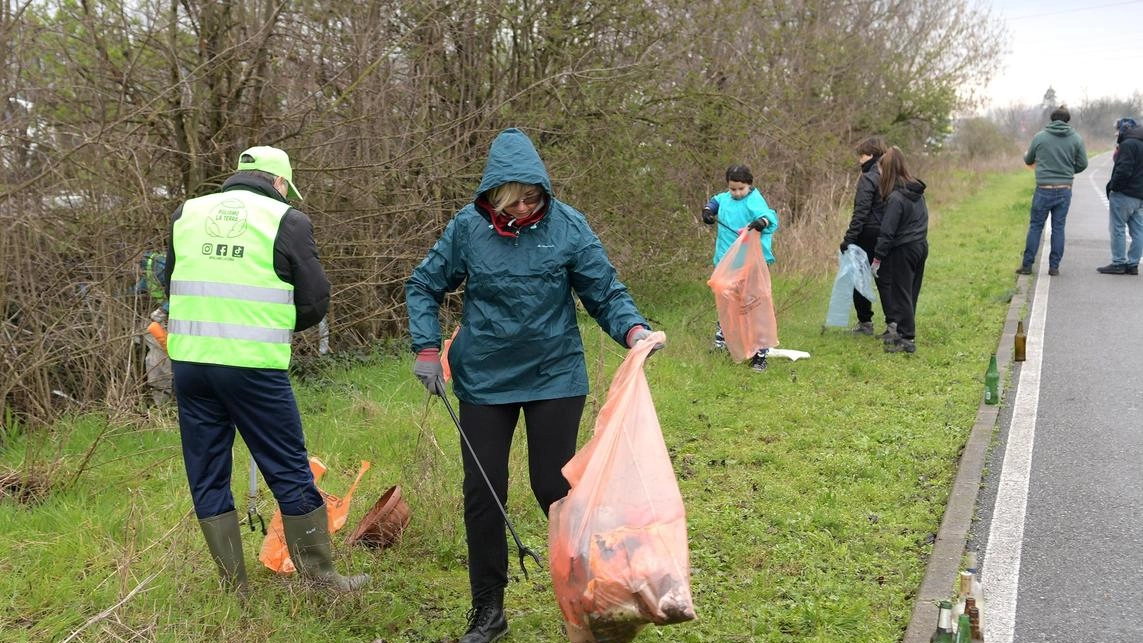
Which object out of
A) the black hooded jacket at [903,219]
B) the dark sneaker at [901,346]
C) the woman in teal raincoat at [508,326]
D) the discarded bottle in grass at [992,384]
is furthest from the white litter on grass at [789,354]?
the woman in teal raincoat at [508,326]

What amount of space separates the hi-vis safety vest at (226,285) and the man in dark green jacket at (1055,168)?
435 inches

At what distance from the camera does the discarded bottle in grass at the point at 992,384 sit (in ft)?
23.0

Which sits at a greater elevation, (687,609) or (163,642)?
(687,609)

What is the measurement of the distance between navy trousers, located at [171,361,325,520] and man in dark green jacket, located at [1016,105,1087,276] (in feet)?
36.0

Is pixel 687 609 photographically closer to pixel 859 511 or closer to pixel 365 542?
pixel 365 542

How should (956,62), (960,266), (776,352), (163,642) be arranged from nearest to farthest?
(163,642) < (776,352) < (960,266) < (956,62)

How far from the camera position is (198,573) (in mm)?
4090

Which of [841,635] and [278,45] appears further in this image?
[278,45]

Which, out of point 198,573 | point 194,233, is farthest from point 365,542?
point 194,233

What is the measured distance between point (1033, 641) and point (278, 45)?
21.0 ft

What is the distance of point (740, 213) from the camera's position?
8.44m

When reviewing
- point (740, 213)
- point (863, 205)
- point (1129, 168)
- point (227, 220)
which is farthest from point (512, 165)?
point (1129, 168)

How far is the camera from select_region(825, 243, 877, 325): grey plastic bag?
29.3 feet

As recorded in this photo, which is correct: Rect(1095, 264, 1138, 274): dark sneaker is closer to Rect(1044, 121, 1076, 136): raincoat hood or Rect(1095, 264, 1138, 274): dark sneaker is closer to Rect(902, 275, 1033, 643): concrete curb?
Rect(1044, 121, 1076, 136): raincoat hood
